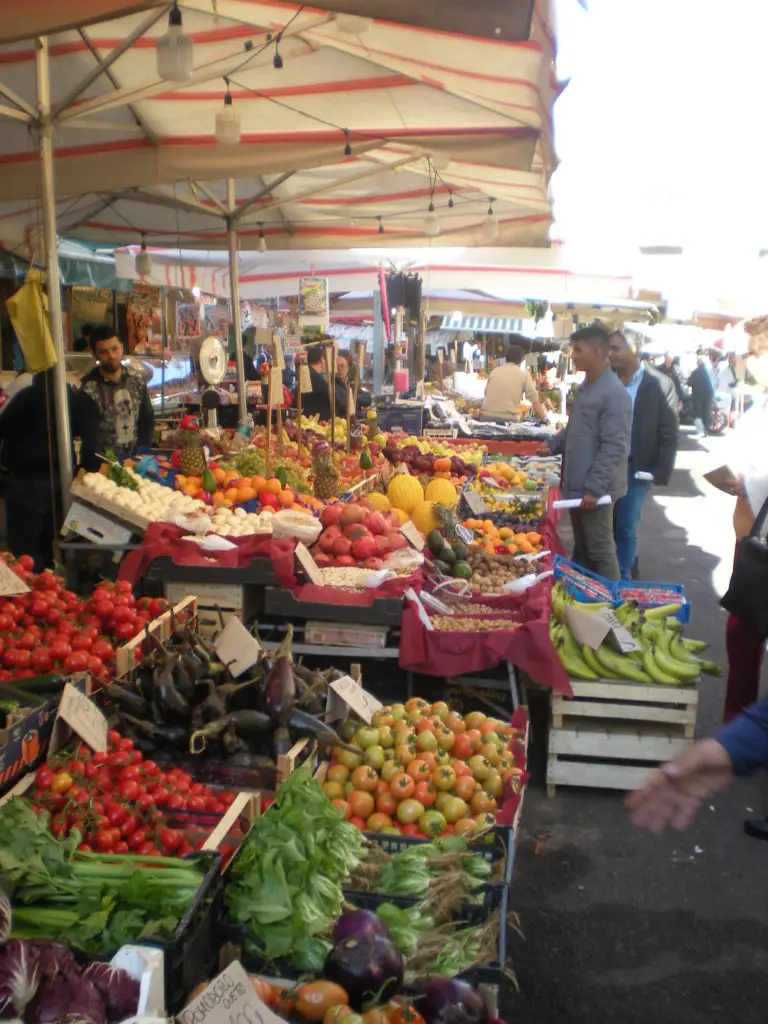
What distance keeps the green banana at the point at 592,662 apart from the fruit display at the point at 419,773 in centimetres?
86

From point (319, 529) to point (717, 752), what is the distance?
3417mm

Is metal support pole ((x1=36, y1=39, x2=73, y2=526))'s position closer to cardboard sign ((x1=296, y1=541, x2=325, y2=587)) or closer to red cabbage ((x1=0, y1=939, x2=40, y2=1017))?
cardboard sign ((x1=296, y1=541, x2=325, y2=587))

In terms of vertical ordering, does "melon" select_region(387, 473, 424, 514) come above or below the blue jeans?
above

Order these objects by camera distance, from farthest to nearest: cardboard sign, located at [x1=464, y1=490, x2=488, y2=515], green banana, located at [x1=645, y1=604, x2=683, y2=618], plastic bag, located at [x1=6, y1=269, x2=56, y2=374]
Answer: cardboard sign, located at [x1=464, y1=490, x2=488, y2=515], green banana, located at [x1=645, y1=604, x2=683, y2=618], plastic bag, located at [x1=6, y1=269, x2=56, y2=374]

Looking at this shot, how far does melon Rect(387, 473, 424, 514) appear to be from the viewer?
6.47m

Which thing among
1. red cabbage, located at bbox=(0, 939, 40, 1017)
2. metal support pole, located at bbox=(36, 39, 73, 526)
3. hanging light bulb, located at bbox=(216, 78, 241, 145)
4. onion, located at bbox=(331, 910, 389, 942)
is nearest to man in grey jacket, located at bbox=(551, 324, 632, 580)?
hanging light bulb, located at bbox=(216, 78, 241, 145)

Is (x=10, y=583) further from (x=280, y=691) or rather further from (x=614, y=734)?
(x=614, y=734)

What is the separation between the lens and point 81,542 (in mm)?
5285

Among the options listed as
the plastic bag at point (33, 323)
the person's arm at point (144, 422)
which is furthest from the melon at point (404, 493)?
the plastic bag at point (33, 323)

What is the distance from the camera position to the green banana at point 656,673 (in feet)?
14.2

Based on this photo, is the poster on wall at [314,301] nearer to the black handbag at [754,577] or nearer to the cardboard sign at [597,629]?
the cardboard sign at [597,629]

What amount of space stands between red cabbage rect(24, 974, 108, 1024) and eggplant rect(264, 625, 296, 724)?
1.44 m

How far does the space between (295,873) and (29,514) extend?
158 inches

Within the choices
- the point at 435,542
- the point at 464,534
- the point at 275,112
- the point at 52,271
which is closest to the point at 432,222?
the point at 275,112
